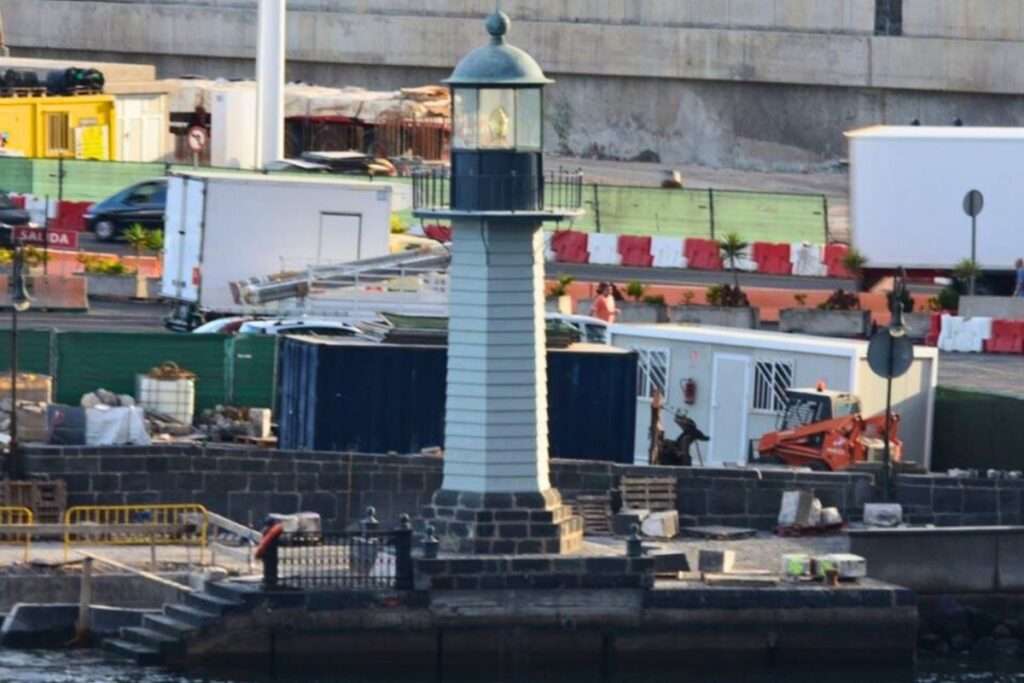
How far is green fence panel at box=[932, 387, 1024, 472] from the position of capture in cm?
3662

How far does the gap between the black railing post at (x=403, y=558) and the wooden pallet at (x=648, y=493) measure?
4387 mm

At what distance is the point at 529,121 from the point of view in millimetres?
30875

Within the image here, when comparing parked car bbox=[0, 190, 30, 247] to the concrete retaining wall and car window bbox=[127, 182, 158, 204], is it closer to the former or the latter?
car window bbox=[127, 182, 158, 204]

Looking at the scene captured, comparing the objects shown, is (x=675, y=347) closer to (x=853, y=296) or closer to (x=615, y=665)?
(x=615, y=665)

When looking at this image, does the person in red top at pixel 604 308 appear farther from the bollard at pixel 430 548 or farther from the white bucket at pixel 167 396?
the bollard at pixel 430 548

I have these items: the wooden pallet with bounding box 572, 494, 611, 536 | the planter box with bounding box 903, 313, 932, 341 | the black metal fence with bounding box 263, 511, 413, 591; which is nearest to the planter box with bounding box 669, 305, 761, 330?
the planter box with bounding box 903, 313, 932, 341

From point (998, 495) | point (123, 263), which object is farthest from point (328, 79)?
point (998, 495)

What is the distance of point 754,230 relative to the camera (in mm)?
57969

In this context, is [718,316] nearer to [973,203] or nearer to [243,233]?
[973,203]

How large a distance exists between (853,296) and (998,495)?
1573 cm

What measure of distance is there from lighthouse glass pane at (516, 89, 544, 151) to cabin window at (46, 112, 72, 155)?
1378 inches

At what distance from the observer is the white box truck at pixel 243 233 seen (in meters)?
45.2

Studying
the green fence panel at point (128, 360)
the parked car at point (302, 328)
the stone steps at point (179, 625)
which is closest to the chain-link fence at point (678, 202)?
the parked car at point (302, 328)

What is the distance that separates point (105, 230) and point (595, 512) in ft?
77.3
